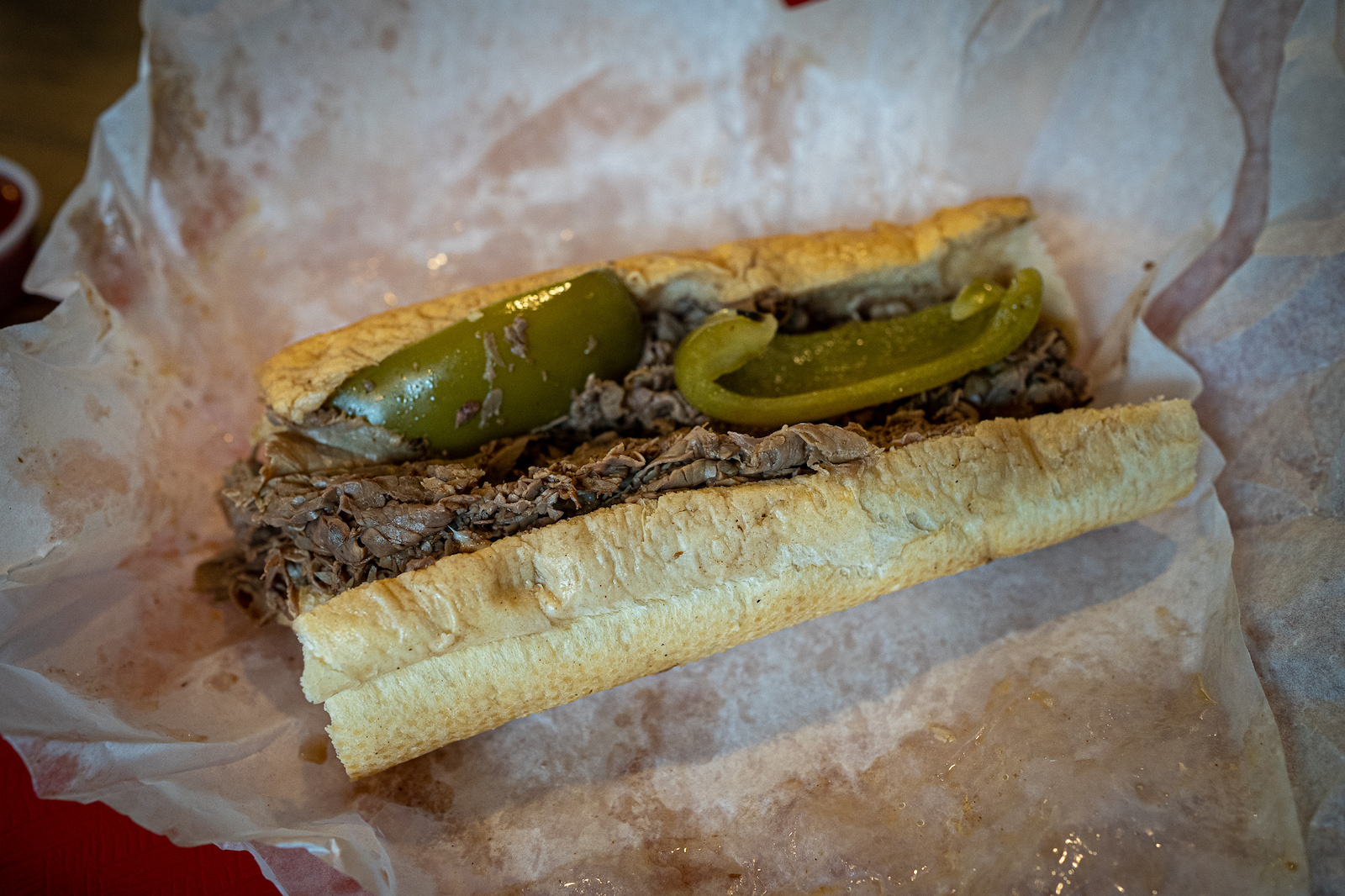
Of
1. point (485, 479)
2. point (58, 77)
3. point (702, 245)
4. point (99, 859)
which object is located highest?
point (58, 77)

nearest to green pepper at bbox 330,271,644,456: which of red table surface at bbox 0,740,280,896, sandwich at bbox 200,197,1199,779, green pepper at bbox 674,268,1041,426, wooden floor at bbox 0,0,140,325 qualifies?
sandwich at bbox 200,197,1199,779

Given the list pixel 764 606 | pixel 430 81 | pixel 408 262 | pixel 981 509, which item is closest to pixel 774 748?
pixel 764 606

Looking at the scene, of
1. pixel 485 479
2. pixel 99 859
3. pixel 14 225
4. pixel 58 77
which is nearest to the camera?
pixel 99 859

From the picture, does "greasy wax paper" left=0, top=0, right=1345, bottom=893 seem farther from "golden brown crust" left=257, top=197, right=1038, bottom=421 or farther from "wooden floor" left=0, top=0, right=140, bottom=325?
"wooden floor" left=0, top=0, right=140, bottom=325

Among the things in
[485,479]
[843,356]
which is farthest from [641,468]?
[843,356]

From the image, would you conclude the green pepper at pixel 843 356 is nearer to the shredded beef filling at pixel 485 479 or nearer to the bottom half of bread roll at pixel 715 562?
the shredded beef filling at pixel 485 479

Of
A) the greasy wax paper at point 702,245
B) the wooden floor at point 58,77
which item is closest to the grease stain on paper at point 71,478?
the greasy wax paper at point 702,245

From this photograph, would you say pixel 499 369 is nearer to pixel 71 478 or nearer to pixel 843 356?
pixel 843 356
